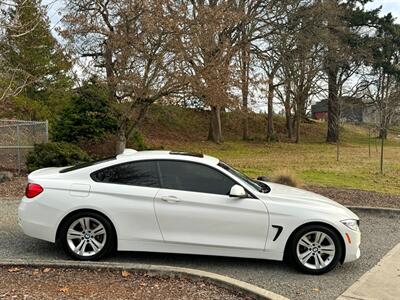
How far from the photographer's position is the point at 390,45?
37.9 m

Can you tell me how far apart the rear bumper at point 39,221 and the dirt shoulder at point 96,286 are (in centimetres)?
67

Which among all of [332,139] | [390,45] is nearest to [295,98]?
[332,139]

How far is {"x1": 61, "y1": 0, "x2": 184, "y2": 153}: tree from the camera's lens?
14.3 metres

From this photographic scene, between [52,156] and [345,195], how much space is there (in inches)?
310

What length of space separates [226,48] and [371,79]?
1065 inches

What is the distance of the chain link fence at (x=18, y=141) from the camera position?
13.6 m

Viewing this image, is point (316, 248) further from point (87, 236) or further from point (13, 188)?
point (13, 188)

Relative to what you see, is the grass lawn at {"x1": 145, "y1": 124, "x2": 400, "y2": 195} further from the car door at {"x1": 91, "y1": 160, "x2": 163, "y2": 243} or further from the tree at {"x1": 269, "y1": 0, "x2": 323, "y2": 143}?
the car door at {"x1": 91, "y1": 160, "x2": 163, "y2": 243}

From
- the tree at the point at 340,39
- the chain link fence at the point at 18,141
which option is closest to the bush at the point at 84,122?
the chain link fence at the point at 18,141

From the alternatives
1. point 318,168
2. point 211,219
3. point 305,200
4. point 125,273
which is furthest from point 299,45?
point 125,273

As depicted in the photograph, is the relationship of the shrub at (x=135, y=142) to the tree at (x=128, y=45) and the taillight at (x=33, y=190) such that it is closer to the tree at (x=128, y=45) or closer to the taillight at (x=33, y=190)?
the tree at (x=128, y=45)

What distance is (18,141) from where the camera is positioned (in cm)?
1364

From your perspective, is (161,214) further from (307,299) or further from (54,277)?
(307,299)

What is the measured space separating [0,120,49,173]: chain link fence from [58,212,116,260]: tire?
327 inches
